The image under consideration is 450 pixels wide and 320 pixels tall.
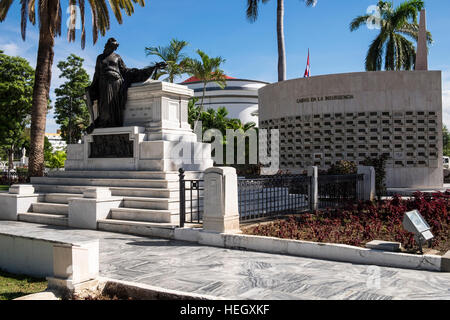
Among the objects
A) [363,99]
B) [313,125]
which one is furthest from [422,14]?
[313,125]

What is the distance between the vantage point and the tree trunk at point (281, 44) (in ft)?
83.9

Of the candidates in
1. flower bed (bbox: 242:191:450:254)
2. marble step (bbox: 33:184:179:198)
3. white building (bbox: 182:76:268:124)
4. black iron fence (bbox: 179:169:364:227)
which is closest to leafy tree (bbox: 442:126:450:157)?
white building (bbox: 182:76:268:124)

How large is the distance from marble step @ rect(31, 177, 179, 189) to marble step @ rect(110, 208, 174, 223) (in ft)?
3.50

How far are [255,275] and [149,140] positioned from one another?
7299 mm

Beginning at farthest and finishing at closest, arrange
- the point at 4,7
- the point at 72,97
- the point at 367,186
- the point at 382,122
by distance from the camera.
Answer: the point at 72,97 → the point at 382,122 → the point at 4,7 → the point at 367,186

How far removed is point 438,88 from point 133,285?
20.7 metres

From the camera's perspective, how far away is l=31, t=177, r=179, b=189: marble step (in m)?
10.6

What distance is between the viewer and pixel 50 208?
37.2 ft

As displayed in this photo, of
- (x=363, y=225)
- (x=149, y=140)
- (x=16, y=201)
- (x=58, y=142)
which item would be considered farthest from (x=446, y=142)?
(x=58, y=142)

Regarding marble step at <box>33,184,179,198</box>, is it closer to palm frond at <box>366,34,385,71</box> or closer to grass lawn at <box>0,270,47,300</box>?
grass lawn at <box>0,270,47,300</box>

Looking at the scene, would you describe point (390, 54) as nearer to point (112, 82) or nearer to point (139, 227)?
point (112, 82)

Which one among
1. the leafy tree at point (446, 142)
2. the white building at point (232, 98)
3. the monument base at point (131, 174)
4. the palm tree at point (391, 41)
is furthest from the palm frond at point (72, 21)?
the leafy tree at point (446, 142)

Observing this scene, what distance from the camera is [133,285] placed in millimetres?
4824

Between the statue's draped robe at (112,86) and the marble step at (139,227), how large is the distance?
14.2 ft
